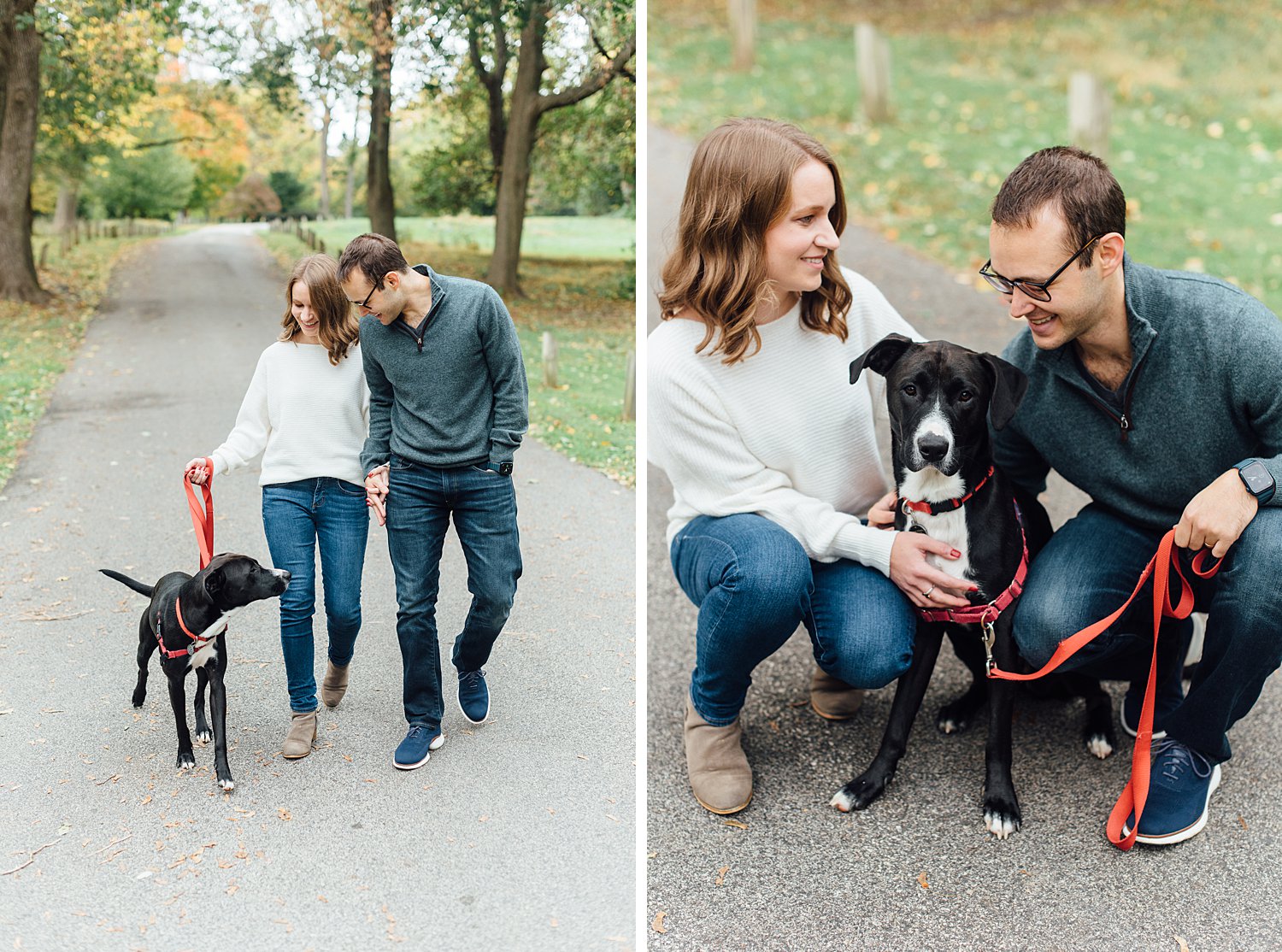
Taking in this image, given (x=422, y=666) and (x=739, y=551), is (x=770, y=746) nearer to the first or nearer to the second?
(x=739, y=551)

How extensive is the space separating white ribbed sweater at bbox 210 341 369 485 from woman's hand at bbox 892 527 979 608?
1.41 metres

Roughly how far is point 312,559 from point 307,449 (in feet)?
0.87

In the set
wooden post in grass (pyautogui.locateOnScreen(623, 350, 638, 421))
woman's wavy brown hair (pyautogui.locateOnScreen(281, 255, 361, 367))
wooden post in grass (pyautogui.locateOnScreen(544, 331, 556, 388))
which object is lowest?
wooden post in grass (pyautogui.locateOnScreen(623, 350, 638, 421))

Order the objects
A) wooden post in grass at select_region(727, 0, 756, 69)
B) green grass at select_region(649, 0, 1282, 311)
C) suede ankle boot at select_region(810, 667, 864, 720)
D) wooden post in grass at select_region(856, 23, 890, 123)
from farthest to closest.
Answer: wooden post in grass at select_region(727, 0, 756, 69) < wooden post in grass at select_region(856, 23, 890, 123) < green grass at select_region(649, 0, 1282, 311) < suede ankle boot at select_region(810, 667, 864, 720)

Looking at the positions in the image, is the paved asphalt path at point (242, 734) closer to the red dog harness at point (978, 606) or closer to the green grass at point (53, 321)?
the green grass at point (53, 321)

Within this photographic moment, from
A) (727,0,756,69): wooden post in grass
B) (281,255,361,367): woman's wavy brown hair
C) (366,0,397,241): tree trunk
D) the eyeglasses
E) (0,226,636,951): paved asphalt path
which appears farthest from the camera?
(727,0,756,69): wooden post in grass

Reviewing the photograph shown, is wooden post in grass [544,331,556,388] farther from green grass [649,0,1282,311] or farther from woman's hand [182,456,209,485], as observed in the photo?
green grass [649,0,1282,311]

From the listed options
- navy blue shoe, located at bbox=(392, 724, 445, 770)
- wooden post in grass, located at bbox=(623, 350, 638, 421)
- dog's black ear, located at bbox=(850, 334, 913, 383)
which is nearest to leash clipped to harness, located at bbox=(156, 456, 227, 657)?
navy blue shoe, located at bbox=(392, 724, 445, 770)

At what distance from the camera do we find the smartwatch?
2678 millimetres

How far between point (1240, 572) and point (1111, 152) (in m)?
8.49

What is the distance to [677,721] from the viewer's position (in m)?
3.48

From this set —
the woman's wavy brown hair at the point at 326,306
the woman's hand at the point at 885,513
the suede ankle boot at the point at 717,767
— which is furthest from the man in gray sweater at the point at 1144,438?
the woman's wavy brown hair at the point at 326,306

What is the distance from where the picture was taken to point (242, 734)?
8.32 ft

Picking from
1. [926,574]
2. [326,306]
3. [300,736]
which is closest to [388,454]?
[326,306]
